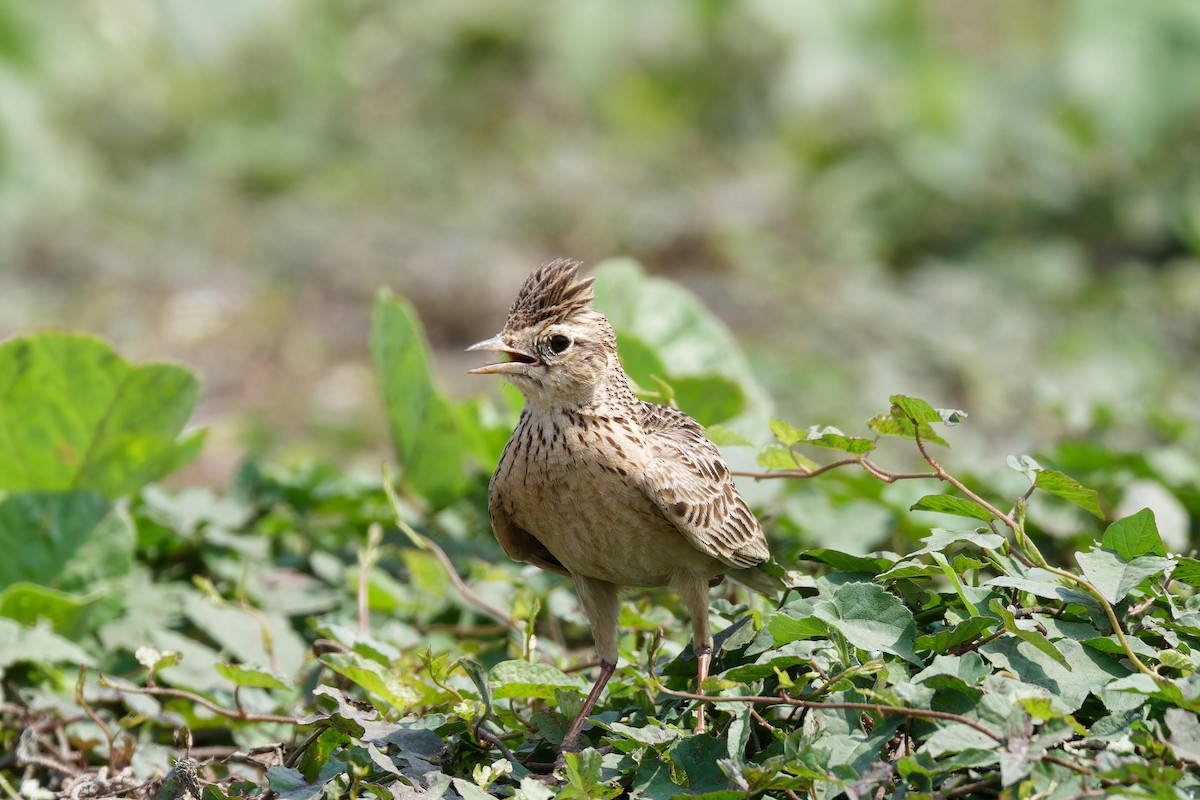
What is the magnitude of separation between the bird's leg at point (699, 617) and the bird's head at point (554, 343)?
52cm

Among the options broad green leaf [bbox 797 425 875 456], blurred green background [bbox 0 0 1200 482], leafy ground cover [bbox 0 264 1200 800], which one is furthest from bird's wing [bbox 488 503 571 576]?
blurred green background [bbox 0 0 1200 482]

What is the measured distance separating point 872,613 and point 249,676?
1550mm

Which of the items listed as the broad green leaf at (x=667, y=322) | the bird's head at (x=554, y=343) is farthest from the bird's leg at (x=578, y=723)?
the broad green leaf at (x=667, y=322)

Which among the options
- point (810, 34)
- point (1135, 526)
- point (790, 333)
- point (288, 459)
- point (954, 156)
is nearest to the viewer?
point (1135, 526)

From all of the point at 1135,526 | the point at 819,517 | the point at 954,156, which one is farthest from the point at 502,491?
the point at 954,156

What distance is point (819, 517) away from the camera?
5.04m

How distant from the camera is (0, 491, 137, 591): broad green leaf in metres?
4.46

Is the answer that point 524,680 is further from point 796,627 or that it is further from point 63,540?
point 63,540

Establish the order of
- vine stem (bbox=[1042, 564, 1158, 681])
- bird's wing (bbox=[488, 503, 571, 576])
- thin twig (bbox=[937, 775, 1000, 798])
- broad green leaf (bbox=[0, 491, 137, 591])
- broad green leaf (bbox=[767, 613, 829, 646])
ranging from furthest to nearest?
1. broad green leaf (bbox=[0, 491, 137, 591])
2. bird's wing (bbox=[488, 503, 571, 576])
3. broad green leaf (bbox=[767, 613, 829, 646])
4. vine stem (bbox=[1042, 564, 1158, 681])
5. thin twig (bbox=[937, 775, 1000, 798])

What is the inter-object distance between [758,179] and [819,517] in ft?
26.9

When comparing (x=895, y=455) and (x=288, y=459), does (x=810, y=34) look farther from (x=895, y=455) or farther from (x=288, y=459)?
(x=288, y=459)

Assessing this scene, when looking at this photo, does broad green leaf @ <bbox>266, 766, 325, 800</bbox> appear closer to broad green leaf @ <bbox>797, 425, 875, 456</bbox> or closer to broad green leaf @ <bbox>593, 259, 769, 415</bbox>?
broad green leaf @ <bbox>797, 425, 875, 456</bbox>

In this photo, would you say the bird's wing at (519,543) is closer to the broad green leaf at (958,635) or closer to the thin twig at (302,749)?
the thin twig at (302,749)

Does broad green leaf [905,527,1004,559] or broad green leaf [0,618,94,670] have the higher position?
broad green leaf [905,527,1004,559]
